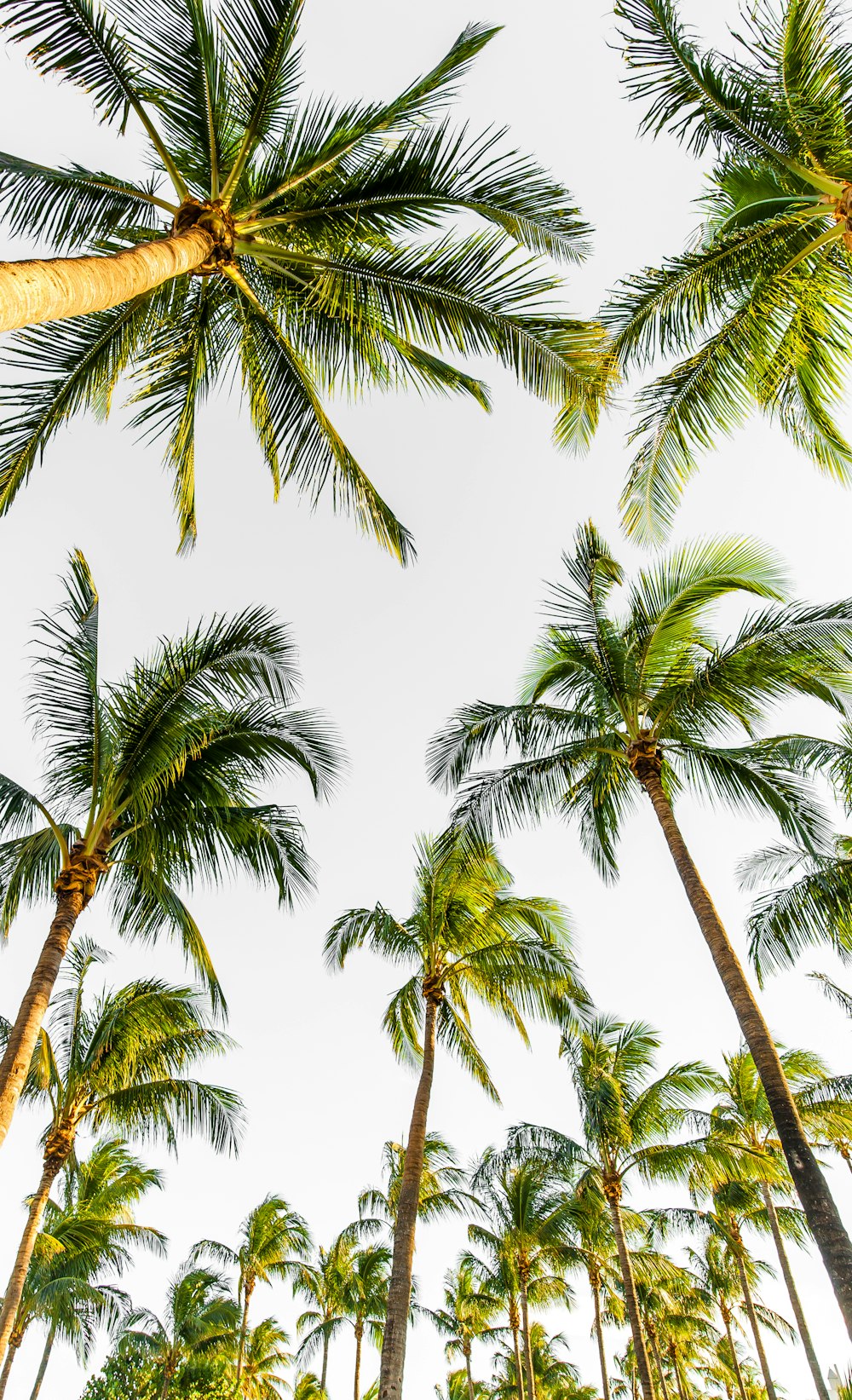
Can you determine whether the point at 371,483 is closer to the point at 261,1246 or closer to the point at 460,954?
the point at 460,954

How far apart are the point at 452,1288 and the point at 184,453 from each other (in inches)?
1564

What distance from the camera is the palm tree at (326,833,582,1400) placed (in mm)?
13617

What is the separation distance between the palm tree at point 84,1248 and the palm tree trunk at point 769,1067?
13147 mm

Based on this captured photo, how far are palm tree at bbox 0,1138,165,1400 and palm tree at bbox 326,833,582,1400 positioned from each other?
692cm

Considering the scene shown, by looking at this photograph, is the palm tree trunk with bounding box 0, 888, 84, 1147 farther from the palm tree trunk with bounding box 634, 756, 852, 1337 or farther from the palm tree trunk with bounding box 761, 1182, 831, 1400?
the palm tree trunk with bounding box 761, 1182, 831, 1400

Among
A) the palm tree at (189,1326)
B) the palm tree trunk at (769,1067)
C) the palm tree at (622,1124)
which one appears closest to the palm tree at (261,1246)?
the palm tree at (189,1326)

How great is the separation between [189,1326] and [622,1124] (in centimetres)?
2119

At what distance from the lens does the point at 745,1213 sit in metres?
25.4

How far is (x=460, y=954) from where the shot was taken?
15.2 m

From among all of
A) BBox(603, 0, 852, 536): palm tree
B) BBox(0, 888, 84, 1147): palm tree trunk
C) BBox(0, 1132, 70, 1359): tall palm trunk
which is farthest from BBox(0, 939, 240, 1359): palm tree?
BBox(603, 0, 852, 536): palm tree

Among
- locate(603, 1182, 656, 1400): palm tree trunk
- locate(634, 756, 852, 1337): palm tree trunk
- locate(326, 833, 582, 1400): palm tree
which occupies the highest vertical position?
locate(326, 833, 582, 1400): palm tree

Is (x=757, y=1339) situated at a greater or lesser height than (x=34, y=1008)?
greater

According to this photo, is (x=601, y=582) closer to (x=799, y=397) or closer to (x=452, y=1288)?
(x=799, y=397)

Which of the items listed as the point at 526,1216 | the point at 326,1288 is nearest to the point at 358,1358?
the point at 326,1288
